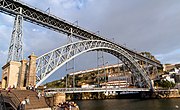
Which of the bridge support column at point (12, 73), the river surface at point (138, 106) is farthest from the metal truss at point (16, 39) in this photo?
the river surface at point (138, 106)

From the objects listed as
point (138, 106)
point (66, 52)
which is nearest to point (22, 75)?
point (66, 52)

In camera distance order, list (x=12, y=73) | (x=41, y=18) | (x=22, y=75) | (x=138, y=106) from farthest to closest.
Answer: (x=138, y=106) → (x=41, y=18) → (x=22, y=75) → (x=12, y=73)

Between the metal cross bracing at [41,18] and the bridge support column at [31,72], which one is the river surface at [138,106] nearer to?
the metal cross bracing at [41,18]

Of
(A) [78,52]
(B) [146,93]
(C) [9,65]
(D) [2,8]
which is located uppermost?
(D) [2,8]

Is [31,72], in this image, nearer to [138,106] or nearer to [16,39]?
[16,39]

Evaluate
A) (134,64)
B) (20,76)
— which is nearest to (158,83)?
(134,64)

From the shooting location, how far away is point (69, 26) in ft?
91.5

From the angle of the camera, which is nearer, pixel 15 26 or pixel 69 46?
pixel 15 26

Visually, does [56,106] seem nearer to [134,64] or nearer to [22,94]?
[22,94]

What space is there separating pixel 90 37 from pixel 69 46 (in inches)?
303

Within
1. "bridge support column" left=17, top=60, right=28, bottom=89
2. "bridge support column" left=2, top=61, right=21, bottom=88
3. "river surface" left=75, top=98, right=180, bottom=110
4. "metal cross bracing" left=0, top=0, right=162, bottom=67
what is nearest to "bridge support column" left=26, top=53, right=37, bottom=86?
"bridge support column" left=17, top=60, right=28, bottom=89

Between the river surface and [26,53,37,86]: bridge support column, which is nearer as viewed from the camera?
[26,53,37,86]: bridge support column

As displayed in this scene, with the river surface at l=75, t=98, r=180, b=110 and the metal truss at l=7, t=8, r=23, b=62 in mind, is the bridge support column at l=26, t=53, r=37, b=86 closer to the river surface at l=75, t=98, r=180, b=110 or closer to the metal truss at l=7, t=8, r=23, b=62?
the metal truss at l=7, t=8, r=23, b=62

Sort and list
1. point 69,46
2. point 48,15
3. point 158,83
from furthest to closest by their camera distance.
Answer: point 158,83 → point 69,46 → point 48,15
